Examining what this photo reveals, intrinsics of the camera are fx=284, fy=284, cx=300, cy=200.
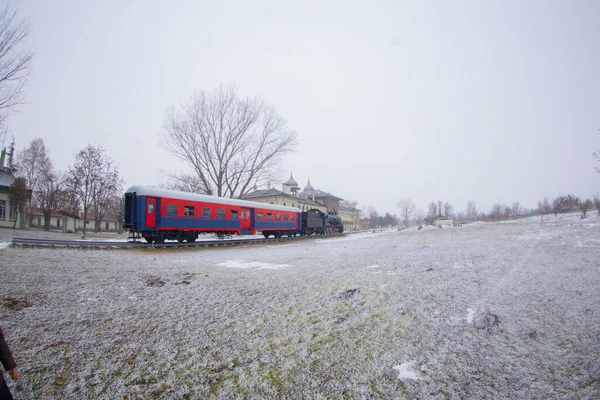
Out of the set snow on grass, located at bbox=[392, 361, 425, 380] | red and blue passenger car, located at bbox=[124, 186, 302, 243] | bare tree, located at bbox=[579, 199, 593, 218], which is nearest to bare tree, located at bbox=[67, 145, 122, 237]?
red and blue passenger car, located at bbox=[124, 186, 302, 243]

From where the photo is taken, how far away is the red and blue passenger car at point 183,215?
581 inches

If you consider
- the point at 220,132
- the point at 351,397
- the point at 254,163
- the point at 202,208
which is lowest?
the point at 351,397

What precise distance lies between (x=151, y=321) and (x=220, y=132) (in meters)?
26.5

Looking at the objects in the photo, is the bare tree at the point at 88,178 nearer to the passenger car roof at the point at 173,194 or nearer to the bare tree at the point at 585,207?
the passenger car roof at the point at 173,194

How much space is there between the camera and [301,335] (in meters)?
4.03

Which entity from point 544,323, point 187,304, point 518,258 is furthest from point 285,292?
point 518,258

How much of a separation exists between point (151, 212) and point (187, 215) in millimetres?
2048

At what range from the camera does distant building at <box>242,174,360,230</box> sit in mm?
56000

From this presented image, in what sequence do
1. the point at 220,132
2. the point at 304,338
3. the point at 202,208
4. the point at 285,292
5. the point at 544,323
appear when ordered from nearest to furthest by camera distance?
the point at 304,338 < the point at 544,323 < the point at 285,292 < the point at 202,208 < the point at 220,132

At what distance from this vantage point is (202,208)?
17375 mm

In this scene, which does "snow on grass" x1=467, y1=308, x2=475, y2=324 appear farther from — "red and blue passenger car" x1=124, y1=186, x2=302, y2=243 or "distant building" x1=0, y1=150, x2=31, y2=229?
"distant building" x1=0, y1=150, x2=31, y2=229

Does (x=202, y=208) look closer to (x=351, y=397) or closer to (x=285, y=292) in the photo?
(x=285, y=292)

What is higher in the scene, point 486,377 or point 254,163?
point 254,163

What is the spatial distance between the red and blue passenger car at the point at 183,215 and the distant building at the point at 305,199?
28600mm
